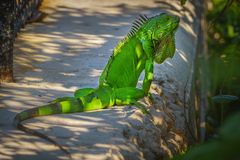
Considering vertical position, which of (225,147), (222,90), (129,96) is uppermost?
(225,147)

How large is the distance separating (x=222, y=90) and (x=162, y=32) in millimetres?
1573

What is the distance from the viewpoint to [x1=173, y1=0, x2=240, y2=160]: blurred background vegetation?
70 centimetres

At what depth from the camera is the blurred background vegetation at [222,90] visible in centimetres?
70

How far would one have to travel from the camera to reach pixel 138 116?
168 inches

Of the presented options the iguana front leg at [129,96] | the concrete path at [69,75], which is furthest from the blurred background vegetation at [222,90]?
the concrete path at [69,75]

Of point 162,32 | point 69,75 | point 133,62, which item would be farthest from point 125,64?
point 69,75

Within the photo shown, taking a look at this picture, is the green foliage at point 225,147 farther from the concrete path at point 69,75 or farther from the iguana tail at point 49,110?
the iguana tail at point 49,110

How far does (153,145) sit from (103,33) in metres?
3.40

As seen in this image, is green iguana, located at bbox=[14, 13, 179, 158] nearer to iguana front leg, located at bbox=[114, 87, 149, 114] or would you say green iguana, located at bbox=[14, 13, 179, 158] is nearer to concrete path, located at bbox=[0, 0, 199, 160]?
iguana front leg, located at bbox=[114, 87, 149, 114]

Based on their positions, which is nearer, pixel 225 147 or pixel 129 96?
pixel 225 147

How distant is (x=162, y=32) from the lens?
442 centimetres

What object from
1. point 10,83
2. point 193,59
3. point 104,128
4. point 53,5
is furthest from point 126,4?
point 104,128

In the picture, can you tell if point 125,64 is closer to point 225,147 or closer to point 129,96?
point 129,96

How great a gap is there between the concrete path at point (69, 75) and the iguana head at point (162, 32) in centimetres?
60
